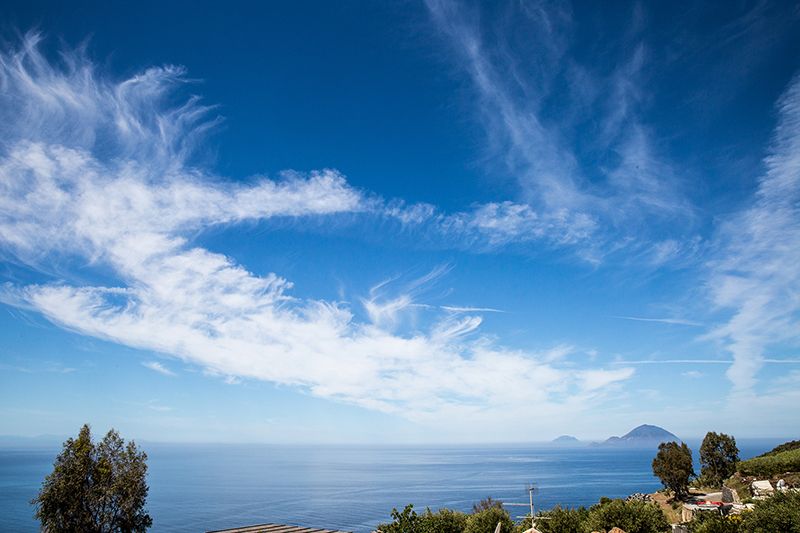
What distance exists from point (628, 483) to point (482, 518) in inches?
5603

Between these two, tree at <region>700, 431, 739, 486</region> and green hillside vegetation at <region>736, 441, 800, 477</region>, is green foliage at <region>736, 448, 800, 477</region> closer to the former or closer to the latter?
green hillside vegetation at <region>736, 441, 800, 477</region>

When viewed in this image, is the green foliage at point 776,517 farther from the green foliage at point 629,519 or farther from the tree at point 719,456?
the tree at point 719,456

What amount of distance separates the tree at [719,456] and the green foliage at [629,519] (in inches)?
1639

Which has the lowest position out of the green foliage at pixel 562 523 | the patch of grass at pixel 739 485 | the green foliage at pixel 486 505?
the green foliage at pixel 486 505

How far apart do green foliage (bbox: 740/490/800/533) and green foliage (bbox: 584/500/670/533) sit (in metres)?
7.38

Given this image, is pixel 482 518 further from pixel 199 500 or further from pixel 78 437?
pixel 199 500

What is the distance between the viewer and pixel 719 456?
67875 mm

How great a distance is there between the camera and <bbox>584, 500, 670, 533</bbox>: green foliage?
33638mm

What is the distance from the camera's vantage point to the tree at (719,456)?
6706 cm

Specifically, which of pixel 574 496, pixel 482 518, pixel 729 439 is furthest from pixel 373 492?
pixel 482 518

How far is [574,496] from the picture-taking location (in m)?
123

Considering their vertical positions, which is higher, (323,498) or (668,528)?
(668,528)

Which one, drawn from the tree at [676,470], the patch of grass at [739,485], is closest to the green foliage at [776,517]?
the patch of grass at [739,485]

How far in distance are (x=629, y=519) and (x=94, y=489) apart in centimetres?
3637
